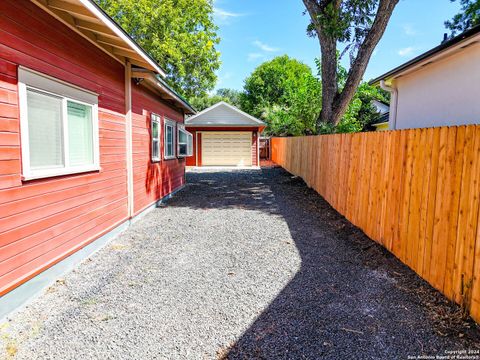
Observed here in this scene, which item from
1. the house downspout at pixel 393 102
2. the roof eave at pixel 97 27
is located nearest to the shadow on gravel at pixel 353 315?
the roof eave at pixel 97 27

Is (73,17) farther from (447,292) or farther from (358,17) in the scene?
(358,17)

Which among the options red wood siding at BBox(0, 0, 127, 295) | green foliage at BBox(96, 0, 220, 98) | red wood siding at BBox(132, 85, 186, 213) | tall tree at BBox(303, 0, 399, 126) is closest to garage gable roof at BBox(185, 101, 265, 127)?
green foliage at BBox(96, 0, 220, 98)

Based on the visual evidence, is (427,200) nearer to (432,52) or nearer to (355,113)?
(432,52)

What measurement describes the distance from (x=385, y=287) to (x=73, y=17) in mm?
5093

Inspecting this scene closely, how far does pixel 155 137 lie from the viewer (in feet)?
26.7

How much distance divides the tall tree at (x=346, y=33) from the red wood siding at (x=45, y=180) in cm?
737

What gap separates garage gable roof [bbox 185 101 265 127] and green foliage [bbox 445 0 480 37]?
1103 centimetres

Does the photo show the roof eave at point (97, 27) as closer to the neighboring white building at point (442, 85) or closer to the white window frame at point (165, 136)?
the white window frame at point (165, 136)

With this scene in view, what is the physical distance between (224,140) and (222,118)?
143cm

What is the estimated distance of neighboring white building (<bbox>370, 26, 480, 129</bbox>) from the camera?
582 cm

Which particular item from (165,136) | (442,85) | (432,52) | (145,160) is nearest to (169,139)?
(165,136)

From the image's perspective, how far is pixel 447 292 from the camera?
3082 millimetres

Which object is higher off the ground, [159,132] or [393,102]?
[393,102]

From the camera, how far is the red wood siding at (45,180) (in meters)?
2.93
